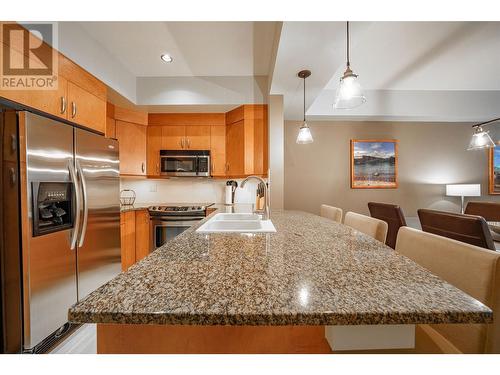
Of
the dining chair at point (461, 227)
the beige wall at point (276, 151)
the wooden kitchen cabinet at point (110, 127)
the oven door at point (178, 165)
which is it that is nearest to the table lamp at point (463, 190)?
the dining chair at point (461, 227)

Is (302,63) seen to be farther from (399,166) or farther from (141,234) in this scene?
(399,166)

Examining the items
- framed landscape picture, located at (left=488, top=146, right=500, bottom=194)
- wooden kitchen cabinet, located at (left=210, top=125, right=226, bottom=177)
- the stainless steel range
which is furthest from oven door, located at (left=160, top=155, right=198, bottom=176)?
framed landscape picture, located at (left=488, top=146, right=500, bottom=194)

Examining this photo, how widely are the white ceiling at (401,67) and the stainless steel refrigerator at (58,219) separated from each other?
68.5 inches

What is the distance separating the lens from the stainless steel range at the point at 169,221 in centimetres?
276

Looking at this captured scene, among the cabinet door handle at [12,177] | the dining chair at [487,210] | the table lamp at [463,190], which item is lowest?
the dining chair at [487,210]

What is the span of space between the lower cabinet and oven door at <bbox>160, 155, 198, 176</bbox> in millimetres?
629

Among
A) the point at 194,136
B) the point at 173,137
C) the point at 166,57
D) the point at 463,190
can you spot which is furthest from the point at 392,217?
the point at 166,57

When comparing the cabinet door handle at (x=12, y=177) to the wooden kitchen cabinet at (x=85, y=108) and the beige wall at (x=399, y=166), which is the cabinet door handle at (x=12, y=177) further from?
the beige wall at (x=399, y=166)

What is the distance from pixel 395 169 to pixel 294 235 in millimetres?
3530

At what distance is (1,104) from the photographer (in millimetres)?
1329

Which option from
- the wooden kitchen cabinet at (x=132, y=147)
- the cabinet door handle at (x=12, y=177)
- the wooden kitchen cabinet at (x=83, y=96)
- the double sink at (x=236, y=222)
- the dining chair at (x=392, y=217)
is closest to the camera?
the cabinet door handle at (x=12, y=177)

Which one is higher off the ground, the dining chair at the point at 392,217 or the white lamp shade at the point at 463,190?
the white lamp shade at the point at 463,190
